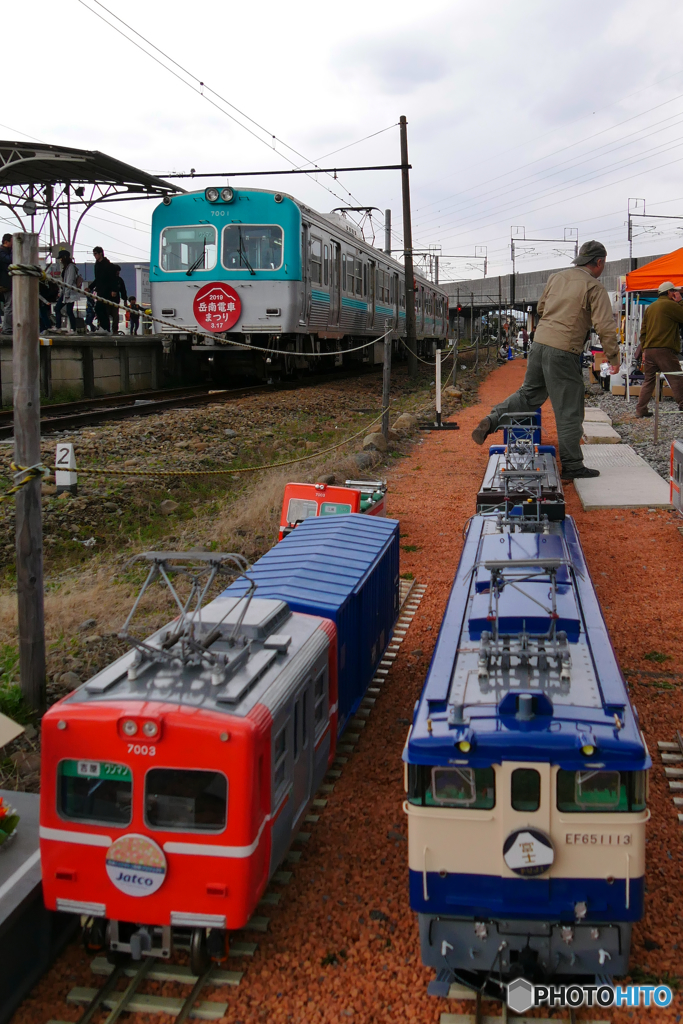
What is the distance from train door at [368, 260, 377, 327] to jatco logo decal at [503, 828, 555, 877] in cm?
2122

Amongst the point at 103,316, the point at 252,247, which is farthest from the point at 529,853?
the point at 103,316

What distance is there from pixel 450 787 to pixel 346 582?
7.99ft

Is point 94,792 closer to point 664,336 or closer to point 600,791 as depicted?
point 600,791

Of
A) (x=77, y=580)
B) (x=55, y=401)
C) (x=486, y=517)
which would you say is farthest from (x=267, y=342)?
(x=486, y=517)

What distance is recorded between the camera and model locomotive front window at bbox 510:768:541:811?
11.3 feet

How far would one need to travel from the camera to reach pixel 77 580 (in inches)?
318

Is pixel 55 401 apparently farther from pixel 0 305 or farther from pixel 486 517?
pixel 486 517

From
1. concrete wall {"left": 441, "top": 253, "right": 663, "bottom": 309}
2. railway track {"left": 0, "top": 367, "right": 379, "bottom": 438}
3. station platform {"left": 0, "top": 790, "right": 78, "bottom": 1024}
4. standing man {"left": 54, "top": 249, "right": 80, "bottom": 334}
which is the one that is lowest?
station platform {"left": 0, "top": 790, "right": 78, "bottom": 1024}

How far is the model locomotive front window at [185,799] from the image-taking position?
3684 mm

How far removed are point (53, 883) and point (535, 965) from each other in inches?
77.5

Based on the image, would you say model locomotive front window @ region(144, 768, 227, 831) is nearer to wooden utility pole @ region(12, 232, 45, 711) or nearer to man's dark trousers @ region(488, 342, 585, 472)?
wooden utility pole @ region(12, 232, 45, 711)

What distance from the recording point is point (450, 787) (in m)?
3.52

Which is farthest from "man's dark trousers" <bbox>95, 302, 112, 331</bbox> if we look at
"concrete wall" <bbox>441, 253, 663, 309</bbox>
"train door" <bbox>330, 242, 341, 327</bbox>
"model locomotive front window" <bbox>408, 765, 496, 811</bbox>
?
"concrete wall" <bbox>441, 253, 663, 309</bbox>

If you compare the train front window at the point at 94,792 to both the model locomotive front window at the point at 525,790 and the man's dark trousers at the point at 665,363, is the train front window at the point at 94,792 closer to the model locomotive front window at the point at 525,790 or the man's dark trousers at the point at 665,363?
the model locomotive front window at the point at 525,790
